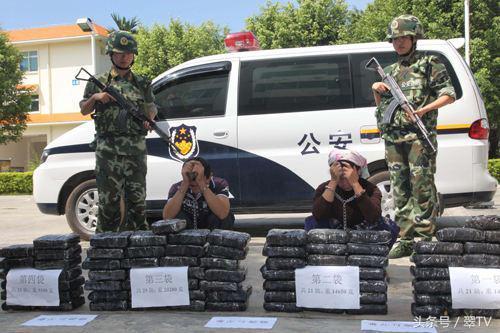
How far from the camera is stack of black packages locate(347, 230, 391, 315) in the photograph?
120 inches

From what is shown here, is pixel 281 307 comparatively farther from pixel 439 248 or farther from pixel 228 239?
pixel 439 248

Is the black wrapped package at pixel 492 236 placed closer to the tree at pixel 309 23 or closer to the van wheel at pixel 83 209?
the van wheel at pixel 83 209

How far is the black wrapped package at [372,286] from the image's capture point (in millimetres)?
3043

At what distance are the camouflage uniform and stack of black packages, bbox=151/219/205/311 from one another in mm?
2009

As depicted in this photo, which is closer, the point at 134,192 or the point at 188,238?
the point at 188,238

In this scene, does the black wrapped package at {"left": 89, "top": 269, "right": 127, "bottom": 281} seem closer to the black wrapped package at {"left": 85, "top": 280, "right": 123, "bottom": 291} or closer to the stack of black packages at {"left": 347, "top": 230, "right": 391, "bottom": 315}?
the black wrapped package at {"left": 85, "top": 280, "right": 123, "bottom": 291}

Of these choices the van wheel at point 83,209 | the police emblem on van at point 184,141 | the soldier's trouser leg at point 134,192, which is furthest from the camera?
the van wheel at point 83,209

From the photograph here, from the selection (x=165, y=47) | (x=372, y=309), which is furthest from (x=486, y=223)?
(x=165, y=47)

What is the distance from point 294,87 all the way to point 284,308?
3144mm

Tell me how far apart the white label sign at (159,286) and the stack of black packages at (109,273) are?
7 cm

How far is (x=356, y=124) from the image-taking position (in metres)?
5.65

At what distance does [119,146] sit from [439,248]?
7.91ft

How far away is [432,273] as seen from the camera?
296cm

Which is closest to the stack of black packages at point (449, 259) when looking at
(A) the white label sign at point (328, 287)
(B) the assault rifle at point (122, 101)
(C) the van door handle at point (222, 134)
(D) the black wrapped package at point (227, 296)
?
(A) the white label sign at point (328, 287)
